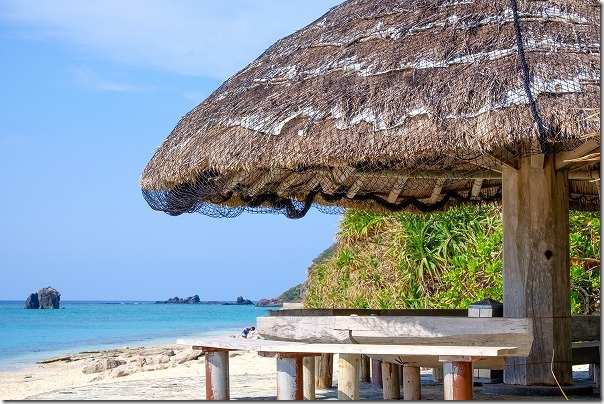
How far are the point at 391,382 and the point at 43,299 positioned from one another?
208ft

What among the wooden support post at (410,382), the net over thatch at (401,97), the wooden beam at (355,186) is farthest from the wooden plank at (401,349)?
the wooden beam at (355,186)

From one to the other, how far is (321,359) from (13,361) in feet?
60.0

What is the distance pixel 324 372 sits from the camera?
321 inches

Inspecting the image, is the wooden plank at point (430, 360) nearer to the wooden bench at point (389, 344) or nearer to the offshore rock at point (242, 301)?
the wooden bench at point (389, 344)

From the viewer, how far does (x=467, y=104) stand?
5.27 m

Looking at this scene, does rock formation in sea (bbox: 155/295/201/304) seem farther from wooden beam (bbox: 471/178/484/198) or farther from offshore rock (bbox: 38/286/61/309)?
wooden beam (bbox: 471/178/484/198)

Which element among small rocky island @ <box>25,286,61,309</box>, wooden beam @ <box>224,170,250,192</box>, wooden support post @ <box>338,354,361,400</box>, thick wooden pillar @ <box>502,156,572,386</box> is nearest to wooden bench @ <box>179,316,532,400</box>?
wooden support post @ <box>338,354,361,400</box>

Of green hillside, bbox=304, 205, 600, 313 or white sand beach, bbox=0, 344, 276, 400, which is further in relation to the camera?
green hillside, bbox=304, 205, 600, 313

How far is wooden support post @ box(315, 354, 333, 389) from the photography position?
813 centimetres

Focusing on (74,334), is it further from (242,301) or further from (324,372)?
(242,301)

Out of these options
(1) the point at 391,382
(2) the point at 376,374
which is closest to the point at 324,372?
(2) the point at 376,374

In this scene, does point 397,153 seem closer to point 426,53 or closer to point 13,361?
point 426,53

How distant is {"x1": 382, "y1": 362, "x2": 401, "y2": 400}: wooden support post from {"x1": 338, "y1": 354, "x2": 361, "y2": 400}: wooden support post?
462mm

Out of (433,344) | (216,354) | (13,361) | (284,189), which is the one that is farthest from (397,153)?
(13,361)
